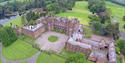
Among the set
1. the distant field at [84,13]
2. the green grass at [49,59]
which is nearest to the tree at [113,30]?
the distant field at [84,13]

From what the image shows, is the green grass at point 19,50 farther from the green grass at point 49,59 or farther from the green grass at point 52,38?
the green grass at point 52,38

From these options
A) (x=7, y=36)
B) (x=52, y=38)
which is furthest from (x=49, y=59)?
(x=7, y=36)

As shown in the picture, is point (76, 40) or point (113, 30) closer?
point (76, 40)

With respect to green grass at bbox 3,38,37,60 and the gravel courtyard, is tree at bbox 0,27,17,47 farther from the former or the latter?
the gravel courtyard

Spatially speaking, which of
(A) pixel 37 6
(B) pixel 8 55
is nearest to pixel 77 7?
(A) pixel 37 6

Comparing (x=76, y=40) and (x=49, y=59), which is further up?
(x=76, y=40)

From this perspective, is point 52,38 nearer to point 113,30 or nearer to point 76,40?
point 76,40

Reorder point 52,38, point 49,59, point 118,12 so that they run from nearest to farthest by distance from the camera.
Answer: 1. point 49,59
2. point 52,38
3. point 118,12

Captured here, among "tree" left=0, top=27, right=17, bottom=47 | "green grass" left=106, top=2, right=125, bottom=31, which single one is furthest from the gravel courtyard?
"green grass" left=106, top=2, right=125, bottom=31
